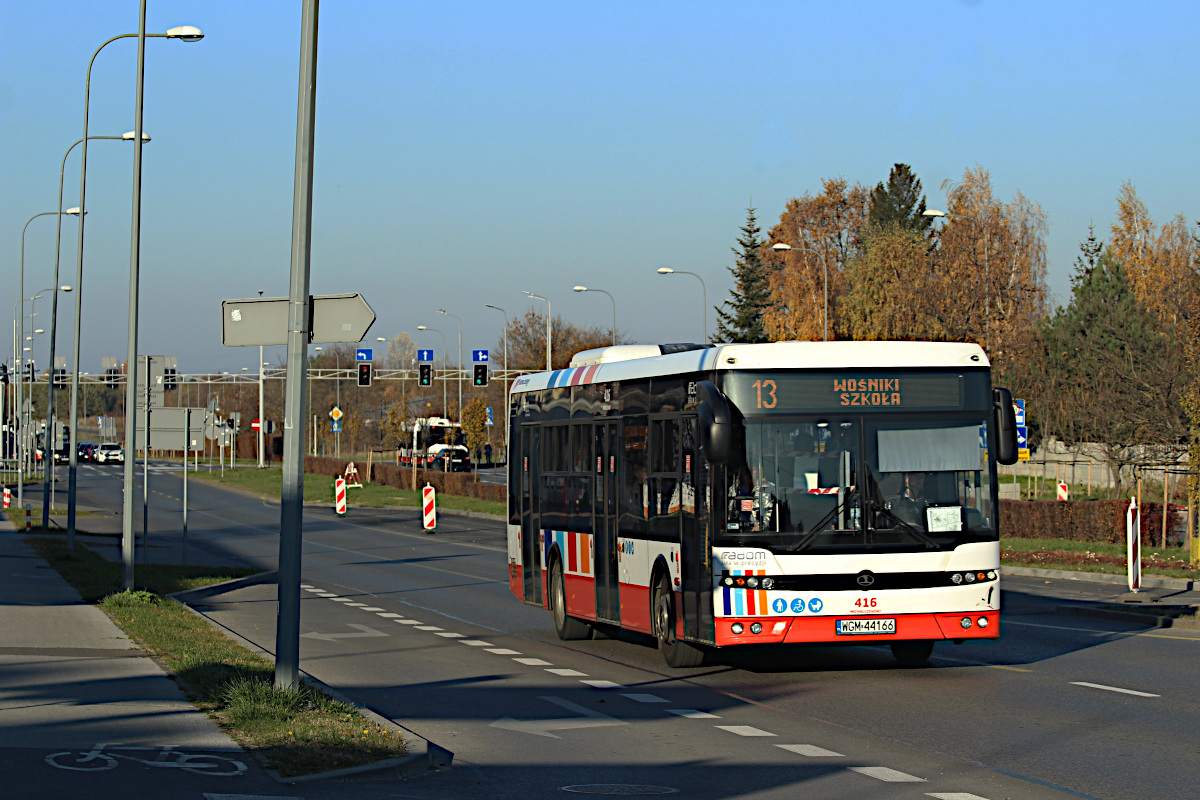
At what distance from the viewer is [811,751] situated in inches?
384

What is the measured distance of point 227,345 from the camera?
1112 centimetres

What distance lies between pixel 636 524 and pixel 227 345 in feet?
17.2

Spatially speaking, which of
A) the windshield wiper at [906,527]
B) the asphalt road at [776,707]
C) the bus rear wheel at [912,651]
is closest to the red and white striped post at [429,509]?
the asphalt road at [776,707]

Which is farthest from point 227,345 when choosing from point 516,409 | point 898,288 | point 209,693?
point 898,288

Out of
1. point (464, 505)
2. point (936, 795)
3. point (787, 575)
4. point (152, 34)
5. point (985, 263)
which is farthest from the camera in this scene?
point (985, 263)

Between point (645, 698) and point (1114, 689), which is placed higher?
point (1114, 689)

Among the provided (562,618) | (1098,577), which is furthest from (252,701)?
(1098,577)

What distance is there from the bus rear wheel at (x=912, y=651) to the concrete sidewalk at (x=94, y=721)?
22.9 feet

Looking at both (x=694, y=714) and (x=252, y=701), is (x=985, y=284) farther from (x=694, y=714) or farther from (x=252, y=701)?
(x=252, y=701)

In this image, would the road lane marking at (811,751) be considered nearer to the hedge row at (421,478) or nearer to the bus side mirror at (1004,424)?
the bus side mirror at (1004,424)

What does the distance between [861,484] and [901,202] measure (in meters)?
87.0

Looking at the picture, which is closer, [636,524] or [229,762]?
[229,762]

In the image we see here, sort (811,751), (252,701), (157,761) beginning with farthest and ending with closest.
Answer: (252,701) → (811,751) → (157,761)

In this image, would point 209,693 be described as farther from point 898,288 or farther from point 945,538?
point 898,288
